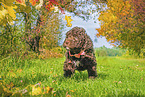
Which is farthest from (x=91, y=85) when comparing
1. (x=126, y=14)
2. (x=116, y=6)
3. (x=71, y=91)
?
(x=116, y=6)

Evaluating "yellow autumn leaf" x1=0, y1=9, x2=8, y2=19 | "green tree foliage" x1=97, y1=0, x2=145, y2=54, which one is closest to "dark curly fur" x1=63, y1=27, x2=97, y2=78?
"yellow autumn leaf" x1=0, y1=9, x2=8, y2=19

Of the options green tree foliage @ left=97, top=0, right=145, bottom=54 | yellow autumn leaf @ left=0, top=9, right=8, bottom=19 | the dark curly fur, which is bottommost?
the dark curly fur

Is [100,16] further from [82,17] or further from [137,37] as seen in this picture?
[137,37]

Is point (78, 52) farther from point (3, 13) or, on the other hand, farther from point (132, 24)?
point (132, 24)

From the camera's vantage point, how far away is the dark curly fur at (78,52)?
3785 millimetres

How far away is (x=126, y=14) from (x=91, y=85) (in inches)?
326

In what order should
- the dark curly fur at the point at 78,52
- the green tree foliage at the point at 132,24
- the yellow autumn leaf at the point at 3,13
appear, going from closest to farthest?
the yellow autumn leaf at the point at 3,13 → the dark curly fur at the point at 78,52 → the green tree foliage at the point at 132,24

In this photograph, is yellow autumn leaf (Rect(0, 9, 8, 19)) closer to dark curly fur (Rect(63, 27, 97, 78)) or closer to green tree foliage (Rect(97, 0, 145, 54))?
dark curly fur (Rect(63, 27, 97, 78))

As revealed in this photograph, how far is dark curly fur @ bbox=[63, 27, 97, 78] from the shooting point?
12.4 ft

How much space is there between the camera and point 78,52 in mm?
3855

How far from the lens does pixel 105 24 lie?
43.8 feet

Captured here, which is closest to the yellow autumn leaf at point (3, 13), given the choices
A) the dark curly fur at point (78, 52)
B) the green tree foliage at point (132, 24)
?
the dark curly fur at point (78, 52)

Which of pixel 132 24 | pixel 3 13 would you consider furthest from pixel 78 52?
pixel 132 24

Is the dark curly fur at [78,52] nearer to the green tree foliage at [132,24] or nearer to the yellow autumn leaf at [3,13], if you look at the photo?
the yellow autumn leaf at [3,13]
